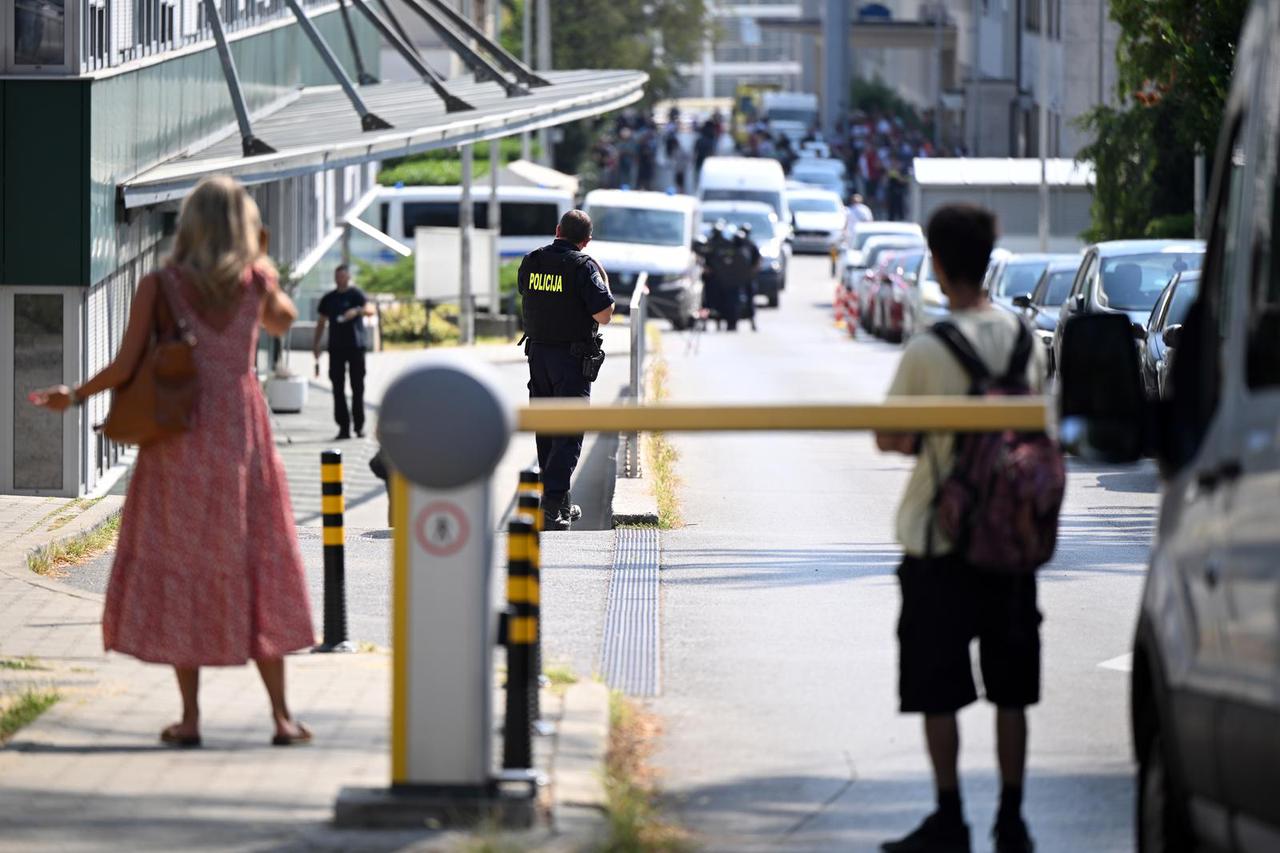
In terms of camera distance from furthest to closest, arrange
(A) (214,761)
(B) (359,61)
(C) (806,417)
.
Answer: (B) (359,61), (A) (214,761), (C) (806,417)

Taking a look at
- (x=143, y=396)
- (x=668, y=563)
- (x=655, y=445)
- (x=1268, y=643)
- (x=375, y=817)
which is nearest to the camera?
(x=1268, y=643)

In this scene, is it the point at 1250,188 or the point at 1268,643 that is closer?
the point at 1268,643

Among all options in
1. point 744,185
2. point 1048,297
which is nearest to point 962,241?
point 1048,297

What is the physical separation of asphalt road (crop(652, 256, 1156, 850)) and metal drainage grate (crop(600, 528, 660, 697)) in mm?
89

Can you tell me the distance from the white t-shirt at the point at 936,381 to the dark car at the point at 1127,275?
1451 cm

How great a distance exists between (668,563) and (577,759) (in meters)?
4.75

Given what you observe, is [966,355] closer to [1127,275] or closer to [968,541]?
[968,541]

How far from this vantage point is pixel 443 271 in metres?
38.0

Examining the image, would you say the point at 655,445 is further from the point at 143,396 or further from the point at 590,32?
the point at 590,32

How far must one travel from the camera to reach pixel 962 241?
235 inches

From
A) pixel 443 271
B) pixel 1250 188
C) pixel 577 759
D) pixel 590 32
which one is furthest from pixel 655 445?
pixel 590 32

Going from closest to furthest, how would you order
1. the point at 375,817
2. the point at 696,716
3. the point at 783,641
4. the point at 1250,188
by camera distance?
the point at 1250,188 < the point at 375,817 < the point at 696,716 < the point at 783,641

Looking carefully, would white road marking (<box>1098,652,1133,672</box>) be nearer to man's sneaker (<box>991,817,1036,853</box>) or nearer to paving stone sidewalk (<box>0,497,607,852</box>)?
paving stone sidewalk (<box>0,497,607,852</box>)

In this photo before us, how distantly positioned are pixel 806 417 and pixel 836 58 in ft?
290
